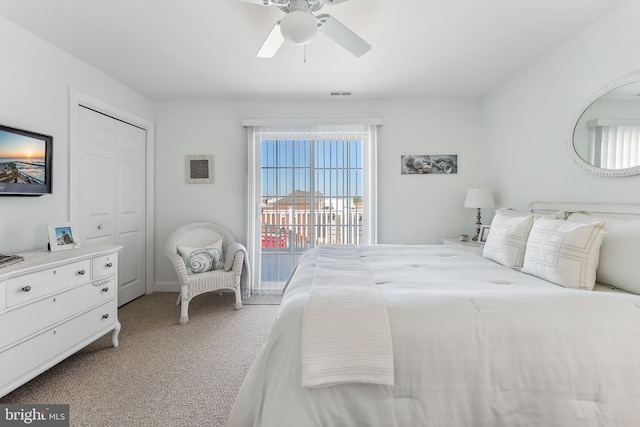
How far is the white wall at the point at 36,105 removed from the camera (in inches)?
82.6

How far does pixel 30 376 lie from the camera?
168cm

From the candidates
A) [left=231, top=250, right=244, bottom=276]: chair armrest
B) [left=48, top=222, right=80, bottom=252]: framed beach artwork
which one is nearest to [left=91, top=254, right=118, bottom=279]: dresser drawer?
[left=48, top=222, right=80, bottom=252]: framed beach artwork

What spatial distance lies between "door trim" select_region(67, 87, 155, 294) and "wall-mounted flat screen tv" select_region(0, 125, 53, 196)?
291mm

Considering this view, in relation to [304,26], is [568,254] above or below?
below

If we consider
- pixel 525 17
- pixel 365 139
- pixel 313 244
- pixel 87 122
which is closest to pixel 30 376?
pixel 87 122

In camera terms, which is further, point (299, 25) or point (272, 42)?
point (272, 42)

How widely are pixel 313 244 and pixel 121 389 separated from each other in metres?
2.38

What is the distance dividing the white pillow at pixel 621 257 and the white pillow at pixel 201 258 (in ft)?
10.2

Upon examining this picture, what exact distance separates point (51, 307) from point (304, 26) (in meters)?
2.24

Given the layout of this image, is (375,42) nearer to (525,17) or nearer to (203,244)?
(525,17)

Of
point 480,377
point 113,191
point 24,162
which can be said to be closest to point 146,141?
point 113,191

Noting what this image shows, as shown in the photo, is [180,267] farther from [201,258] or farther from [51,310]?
[51,310]

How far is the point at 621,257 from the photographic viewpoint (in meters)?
1.50

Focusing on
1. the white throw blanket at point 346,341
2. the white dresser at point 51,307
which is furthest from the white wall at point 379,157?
the white throw blanket at point 346,341
